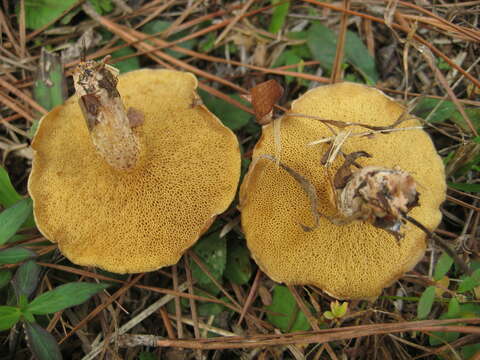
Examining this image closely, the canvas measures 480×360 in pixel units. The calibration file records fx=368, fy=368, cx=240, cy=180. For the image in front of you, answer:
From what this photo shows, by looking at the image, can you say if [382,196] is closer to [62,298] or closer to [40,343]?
[62,298]

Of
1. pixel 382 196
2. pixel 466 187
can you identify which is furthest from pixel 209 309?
pixel 466 187

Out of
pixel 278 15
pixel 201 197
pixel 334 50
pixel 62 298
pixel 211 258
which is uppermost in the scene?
pixel 278 15

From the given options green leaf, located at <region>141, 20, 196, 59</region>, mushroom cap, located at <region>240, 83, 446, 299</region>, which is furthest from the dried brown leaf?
green leaf, located at <region>141, 20, 196, 59</region>

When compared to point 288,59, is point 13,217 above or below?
below

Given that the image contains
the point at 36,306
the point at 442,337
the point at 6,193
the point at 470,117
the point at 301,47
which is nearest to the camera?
the point at 36,306

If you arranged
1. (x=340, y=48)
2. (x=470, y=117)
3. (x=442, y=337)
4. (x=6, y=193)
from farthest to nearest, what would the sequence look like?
(x=340, y=48)
(x=470, y=117)
(x=6, y=193)
(x=442, y=337)

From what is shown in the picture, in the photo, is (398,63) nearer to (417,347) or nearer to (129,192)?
(417,347)

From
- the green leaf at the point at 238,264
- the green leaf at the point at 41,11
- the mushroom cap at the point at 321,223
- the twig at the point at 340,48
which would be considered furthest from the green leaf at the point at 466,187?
the green leaf at the point at 41,11
